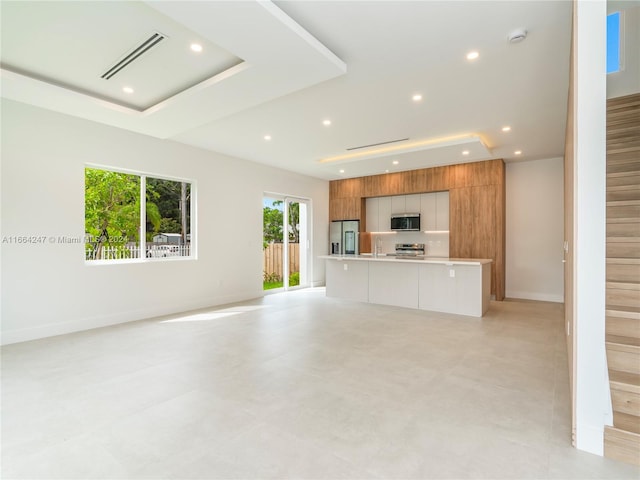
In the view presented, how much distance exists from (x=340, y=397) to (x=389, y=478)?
0.91 m

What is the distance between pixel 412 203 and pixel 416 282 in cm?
289

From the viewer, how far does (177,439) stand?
208 centimetres

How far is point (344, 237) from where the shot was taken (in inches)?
359

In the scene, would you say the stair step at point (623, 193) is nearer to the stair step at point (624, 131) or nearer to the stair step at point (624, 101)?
the stair step at point (624, 131)

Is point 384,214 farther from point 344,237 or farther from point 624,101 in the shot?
point 624,101

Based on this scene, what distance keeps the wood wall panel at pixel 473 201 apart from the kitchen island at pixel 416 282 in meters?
1.05

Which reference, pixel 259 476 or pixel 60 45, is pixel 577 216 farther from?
pixel 60 45

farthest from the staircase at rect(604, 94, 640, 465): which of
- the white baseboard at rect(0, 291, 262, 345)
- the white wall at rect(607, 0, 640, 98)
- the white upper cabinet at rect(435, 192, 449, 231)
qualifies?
the white baseboard at rect(0, 291, 262, 345)

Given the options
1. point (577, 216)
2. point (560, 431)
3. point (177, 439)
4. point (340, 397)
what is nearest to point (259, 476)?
point (177, 439)

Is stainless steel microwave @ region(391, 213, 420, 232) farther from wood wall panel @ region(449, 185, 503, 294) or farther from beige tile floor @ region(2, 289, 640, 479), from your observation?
beige tile floor @ region(2, 289, 640, 479)

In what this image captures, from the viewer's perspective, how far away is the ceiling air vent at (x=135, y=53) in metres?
2.88

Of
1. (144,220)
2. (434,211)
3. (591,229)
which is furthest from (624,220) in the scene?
(144,220)

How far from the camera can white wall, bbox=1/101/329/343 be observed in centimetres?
411

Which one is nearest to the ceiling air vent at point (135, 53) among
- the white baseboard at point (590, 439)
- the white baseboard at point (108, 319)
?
the white baseboard at point (108, 319)
